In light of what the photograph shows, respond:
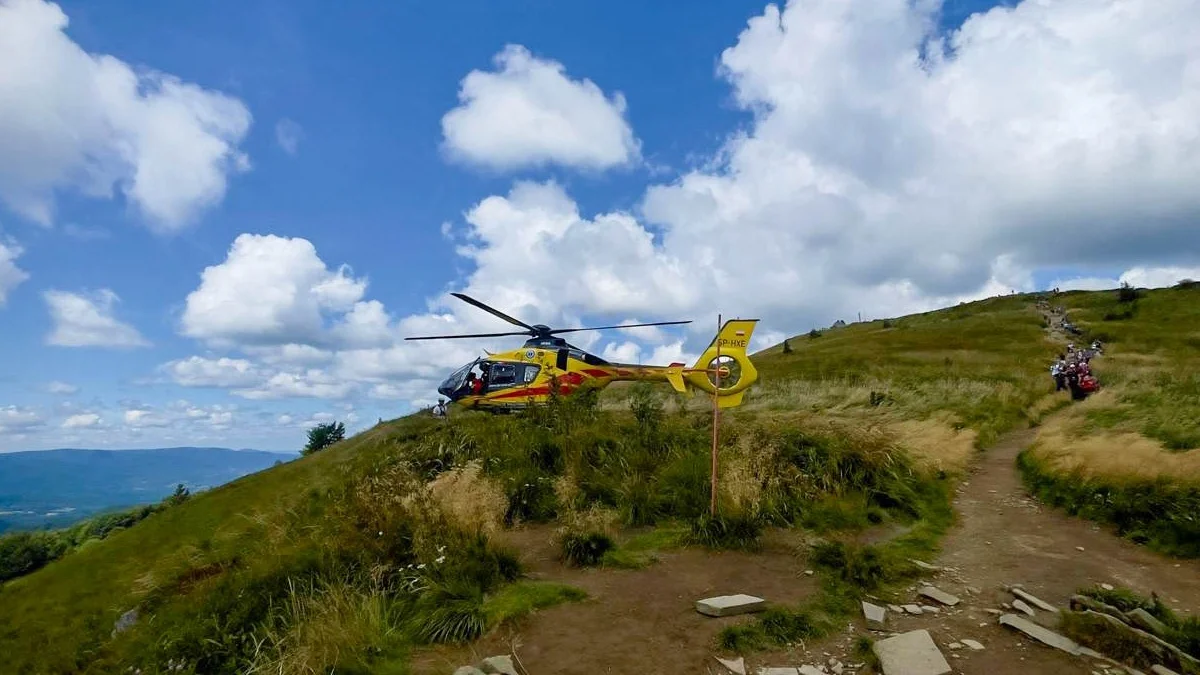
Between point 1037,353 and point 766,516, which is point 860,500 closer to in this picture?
point 766,516

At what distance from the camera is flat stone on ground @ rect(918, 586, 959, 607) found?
6.69 meters

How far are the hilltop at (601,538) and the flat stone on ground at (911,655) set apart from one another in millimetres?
697

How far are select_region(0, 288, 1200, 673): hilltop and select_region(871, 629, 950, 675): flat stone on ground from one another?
697 mm

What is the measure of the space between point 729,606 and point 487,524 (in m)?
4.24

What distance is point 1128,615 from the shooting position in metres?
5.80

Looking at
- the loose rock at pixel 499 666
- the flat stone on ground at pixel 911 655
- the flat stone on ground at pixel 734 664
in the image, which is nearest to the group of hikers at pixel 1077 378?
the flat stone on ground at pixel 911 655

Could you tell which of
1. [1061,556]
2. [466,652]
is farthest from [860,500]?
[466,652]

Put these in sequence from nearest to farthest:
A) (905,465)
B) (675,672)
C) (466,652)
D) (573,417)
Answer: (675,672)
(466,652)
(905,465)
(573,417)

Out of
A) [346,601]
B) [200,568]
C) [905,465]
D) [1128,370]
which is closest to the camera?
[346,601]

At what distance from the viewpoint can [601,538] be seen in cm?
885

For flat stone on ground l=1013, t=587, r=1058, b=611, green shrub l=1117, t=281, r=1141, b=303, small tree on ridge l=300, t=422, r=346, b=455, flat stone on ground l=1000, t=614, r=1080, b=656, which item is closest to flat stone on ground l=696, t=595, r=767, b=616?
flat stone on ground l=1000, t=614, r=1080, b=656

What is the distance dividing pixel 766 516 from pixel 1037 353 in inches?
1939

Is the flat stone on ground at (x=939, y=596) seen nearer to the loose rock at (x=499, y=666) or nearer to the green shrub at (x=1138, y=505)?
the green shrub at (x=1138, y=505)

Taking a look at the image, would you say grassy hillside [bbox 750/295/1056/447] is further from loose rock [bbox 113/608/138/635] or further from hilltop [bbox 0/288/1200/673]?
loose rock [bbox 113/608/138/635]
